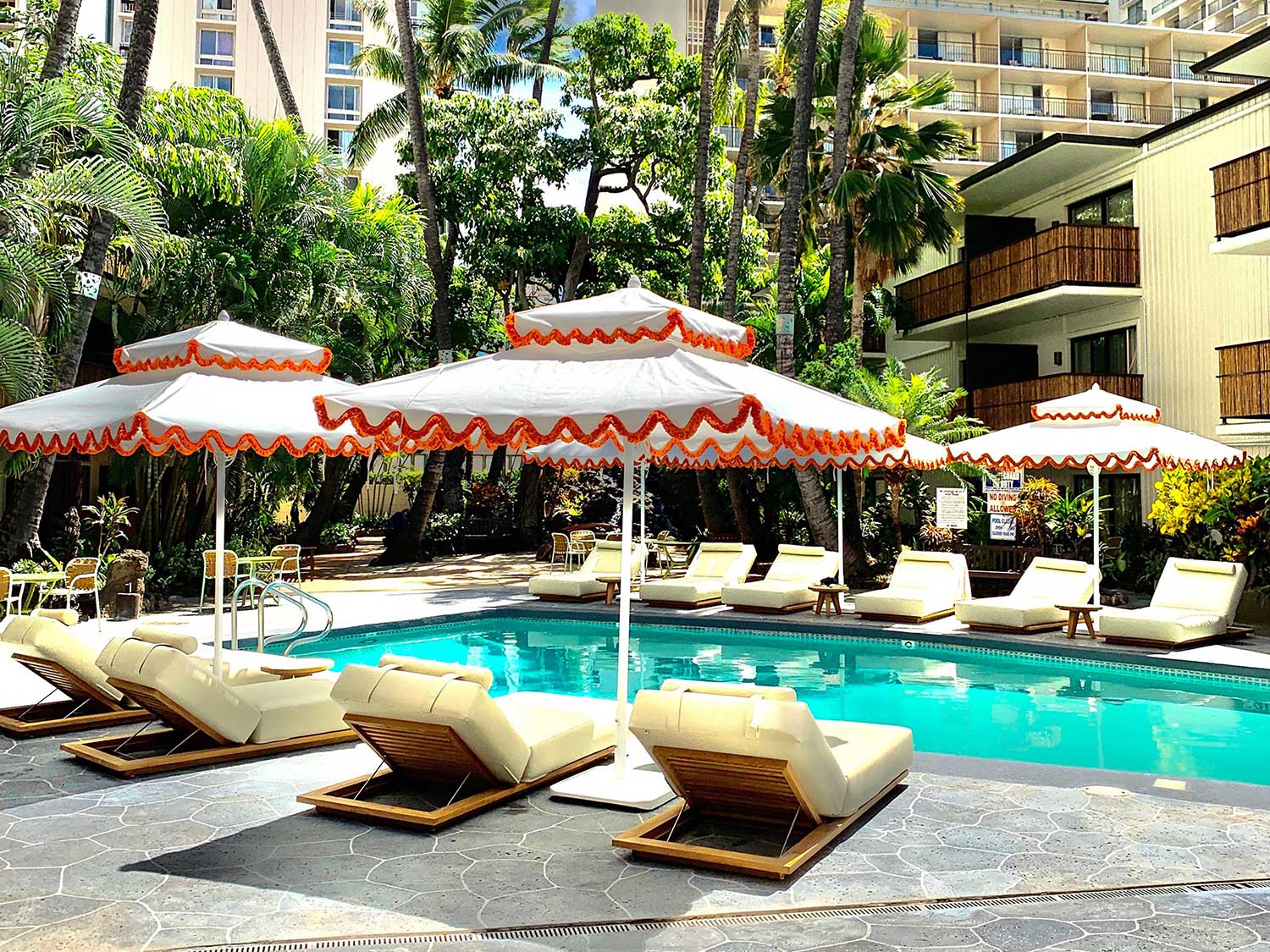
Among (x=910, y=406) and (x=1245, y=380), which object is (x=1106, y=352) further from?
(x=910, y=406)

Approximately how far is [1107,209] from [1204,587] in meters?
12.6

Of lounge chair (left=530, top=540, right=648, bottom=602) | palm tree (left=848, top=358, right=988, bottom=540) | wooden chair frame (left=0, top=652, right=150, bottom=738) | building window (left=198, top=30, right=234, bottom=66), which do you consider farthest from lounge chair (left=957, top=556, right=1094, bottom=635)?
building window (left=198, top=30, right=234, bottom=66)

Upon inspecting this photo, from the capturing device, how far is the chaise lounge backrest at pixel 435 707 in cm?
572

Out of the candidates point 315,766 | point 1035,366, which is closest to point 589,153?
point 1035,366

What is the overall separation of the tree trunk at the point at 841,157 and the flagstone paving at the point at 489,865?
48.5ft

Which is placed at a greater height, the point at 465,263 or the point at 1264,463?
the point at 465,263

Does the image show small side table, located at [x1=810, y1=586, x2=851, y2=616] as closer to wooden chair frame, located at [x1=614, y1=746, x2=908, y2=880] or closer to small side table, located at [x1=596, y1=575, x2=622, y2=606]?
small side table, located at [x1=596, y1=575, x2=622, y2=606]

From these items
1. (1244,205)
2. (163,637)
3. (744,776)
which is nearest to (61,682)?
(163,637)

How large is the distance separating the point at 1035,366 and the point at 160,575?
19621mm

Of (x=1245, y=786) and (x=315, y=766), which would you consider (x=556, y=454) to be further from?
(x=1245, y=786)

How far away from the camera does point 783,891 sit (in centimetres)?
498

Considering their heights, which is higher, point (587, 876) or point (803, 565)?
point (803, 565)

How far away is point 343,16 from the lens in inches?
1946

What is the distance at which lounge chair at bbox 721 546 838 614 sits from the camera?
52.4ft
